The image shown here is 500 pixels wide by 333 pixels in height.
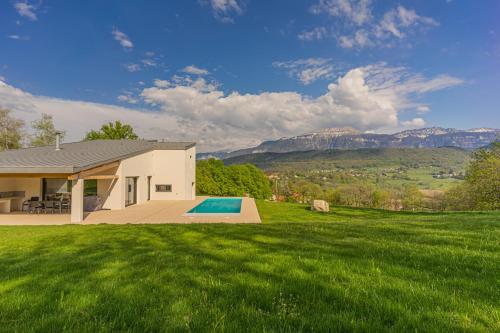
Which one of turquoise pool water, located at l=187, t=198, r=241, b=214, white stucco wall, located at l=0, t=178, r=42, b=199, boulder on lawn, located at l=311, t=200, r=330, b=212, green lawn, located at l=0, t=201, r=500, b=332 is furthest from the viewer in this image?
boulder on lawn, located at l=311, t=200, r=330, b=212

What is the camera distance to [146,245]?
251 inches

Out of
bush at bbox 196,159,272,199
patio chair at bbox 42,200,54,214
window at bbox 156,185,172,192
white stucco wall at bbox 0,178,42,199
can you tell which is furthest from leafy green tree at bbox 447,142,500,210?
white stucco wall at bbox 0,178,42,199

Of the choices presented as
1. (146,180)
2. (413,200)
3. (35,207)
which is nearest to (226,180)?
(146,180)

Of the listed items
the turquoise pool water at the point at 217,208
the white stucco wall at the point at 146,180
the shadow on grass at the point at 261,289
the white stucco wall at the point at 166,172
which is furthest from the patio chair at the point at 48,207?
the shadow on grass at the point at 261,289

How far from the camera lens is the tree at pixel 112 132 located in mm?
40188

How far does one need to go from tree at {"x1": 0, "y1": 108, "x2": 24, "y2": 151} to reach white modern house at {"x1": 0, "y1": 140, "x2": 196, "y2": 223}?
959 inches

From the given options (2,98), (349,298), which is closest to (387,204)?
(349,298)

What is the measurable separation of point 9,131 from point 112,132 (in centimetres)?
1310

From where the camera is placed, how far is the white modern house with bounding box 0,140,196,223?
13227 mm

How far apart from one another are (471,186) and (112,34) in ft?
125

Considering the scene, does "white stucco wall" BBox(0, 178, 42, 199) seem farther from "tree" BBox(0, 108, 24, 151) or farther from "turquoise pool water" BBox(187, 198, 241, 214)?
"tree" BBox(0, 108, 24, 151)

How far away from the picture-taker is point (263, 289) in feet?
9.76

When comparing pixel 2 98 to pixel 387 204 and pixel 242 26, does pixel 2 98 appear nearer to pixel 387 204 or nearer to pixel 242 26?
pixel 242 26

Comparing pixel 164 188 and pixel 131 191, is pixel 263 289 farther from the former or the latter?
pixel 164 188
